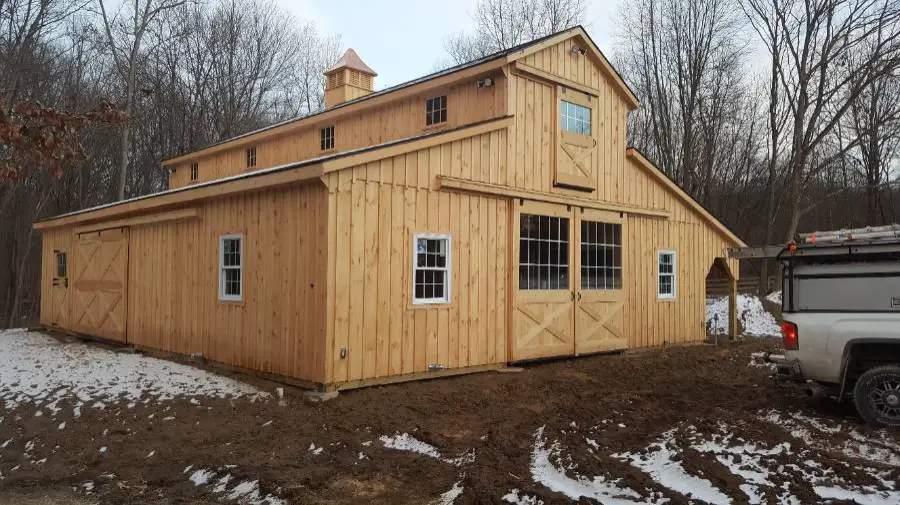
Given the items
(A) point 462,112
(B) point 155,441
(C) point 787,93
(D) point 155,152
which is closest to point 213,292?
(B) point 155,441

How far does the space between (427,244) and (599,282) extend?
463cm

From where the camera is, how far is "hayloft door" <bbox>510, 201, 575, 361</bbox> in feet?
36.6

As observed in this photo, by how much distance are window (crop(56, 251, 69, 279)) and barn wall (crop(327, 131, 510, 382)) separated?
36.3 ft

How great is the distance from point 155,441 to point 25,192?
2677 centimetres

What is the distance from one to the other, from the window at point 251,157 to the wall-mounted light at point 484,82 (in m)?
9.68

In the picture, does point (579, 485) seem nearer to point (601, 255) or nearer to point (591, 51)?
point (601, 255)

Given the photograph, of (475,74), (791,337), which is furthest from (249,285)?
(791,337)

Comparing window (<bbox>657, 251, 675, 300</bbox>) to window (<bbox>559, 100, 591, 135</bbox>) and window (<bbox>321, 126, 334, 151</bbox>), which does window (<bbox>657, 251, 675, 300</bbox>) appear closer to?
window (<bbox>559, 100, 591, 135</bbox>)

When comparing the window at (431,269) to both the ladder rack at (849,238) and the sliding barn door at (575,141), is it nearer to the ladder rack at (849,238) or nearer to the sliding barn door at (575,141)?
the sliding barn door at (575,141)

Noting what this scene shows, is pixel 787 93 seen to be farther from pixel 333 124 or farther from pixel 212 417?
pixel 212 417

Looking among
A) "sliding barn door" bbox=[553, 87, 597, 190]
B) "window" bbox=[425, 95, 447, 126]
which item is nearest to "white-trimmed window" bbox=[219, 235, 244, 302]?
"window" bbox=[425, 95, 447, 126]

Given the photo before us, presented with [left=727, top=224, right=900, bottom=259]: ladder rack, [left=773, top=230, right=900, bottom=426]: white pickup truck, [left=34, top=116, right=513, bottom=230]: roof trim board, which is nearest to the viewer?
[left=773, top=230, right=900, bottom=426]: white pickup truck

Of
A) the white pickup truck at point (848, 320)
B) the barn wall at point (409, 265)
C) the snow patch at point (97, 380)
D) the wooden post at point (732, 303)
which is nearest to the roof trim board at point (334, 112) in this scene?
the barn wall at point (409, 265)

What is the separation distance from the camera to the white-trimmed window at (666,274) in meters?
14.5
